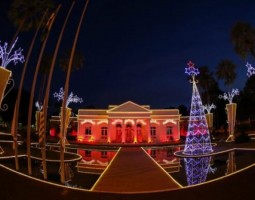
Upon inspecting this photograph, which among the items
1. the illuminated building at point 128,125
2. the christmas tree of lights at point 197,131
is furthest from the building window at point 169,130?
the christmas tree of lights at point 197,131

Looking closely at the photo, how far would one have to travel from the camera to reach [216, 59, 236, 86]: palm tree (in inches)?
1885

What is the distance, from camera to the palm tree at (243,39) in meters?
28.3

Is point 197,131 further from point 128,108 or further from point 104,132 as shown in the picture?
point 104,132

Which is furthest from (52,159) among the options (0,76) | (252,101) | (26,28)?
(252,101)

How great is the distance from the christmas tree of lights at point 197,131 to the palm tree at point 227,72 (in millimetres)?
22519

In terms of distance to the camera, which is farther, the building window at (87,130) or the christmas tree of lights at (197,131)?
the building window at (87,130)

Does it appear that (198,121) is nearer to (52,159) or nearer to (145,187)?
(52,159)

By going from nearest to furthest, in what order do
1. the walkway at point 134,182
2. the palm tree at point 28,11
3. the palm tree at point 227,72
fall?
the walkway at point 134,182, the palm tree at point 28,11, the palm tree at point 227,72

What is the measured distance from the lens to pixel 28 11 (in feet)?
59.0

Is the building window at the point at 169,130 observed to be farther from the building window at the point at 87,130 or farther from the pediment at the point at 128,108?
the building window at the point at 87,130

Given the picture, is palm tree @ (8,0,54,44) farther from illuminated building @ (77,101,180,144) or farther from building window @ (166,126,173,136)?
building window @ (166,126,173,136)

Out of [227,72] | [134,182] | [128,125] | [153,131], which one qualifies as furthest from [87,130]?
[134,182]

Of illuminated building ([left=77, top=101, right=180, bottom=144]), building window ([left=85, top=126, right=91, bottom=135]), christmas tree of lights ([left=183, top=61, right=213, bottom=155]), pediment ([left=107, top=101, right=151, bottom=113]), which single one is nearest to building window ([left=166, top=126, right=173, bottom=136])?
illuminated building ([left=77, top=101, right=180, bottom=144])

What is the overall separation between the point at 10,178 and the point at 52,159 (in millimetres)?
10992
